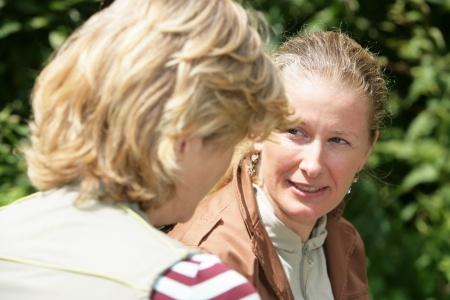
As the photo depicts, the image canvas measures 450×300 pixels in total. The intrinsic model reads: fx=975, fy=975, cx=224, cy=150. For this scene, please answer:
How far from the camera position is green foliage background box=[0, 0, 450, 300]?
4012 mm

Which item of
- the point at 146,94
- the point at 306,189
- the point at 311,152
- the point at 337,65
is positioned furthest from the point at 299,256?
the point at 146,94

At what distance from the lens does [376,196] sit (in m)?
4.29

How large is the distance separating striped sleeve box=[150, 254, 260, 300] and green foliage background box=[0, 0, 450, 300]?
2136mm

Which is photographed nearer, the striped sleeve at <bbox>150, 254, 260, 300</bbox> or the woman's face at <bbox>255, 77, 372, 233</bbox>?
the striped sleeve at <bbox>150, 254, 260, 300</bbox>

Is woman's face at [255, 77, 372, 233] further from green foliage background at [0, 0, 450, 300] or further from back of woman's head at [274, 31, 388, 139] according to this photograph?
green foliage background at [0, 0, 450, 300]

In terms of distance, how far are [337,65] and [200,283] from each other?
139 cm

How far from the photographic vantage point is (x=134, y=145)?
164cm

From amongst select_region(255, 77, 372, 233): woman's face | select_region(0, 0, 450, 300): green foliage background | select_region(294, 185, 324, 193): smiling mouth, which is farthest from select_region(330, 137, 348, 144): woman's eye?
select_region(0, 0, 450, 300): green foliage background

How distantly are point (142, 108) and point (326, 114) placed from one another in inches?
46.0

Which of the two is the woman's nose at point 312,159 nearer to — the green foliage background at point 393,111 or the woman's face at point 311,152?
the woman's face at point 311,152

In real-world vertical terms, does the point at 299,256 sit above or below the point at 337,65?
below

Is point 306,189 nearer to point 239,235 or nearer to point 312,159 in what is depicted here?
point 312,159

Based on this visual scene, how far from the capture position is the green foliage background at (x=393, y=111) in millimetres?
4012

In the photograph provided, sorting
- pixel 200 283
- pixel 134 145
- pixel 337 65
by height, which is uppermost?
pixel 134 145
